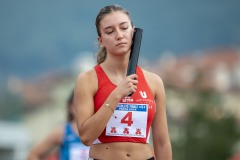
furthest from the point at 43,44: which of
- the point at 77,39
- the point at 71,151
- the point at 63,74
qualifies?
the point at 71,151

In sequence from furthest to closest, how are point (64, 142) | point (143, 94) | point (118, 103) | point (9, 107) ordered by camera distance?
point (9, 107)
point (64, 142)
point (143, 94)
point (118, 103)

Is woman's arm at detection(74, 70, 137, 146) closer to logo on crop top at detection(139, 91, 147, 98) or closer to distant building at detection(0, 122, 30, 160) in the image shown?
logo on crop top at detection(139, 91, 147, 98)

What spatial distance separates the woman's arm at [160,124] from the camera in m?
6.81

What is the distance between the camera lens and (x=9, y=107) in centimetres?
7575

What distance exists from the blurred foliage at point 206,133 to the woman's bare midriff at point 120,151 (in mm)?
36751

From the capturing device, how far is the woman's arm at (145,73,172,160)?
22.4ft

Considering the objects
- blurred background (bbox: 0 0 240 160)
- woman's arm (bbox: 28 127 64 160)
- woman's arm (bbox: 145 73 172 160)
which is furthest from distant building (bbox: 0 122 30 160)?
woman's arm (bbox: 145 73 172 160)

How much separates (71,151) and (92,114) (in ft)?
12.5

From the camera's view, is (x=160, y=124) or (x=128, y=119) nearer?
(x=128, y=119)

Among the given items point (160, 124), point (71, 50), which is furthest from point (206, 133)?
point (71, 50)

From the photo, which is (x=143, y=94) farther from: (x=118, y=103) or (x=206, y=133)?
(x=206, y=133)

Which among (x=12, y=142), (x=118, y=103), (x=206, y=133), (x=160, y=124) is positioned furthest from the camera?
(x=12, y=142)

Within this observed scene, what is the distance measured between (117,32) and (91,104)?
60cm

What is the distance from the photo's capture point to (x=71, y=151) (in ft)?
33.7
